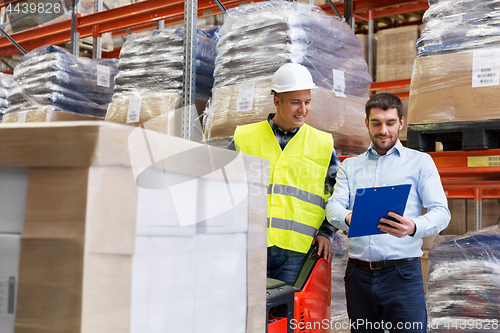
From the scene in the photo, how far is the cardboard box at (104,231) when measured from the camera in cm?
91

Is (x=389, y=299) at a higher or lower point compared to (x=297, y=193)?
lower

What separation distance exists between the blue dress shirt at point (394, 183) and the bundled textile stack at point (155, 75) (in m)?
1.62

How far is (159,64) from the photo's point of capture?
3.89 meters

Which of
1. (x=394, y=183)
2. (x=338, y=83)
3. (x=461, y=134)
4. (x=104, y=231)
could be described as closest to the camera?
(x=104, y=231)

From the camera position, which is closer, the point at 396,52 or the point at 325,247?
the point at 325,247

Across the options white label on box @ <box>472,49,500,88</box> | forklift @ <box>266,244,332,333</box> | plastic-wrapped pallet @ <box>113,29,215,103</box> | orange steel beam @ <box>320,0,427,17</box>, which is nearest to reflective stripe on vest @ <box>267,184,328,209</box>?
forklift @ <box>266,244,332,333</box>

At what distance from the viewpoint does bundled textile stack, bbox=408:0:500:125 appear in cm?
260

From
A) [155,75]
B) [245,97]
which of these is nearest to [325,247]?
[245,97]

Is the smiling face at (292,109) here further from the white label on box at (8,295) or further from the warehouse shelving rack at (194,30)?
the white label on box at (8,295)

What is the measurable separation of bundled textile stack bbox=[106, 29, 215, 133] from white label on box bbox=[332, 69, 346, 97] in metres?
1.17

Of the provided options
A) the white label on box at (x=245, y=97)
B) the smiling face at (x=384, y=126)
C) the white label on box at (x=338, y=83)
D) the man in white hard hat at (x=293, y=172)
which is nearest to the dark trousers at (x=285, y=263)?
the man in white hard hat at (x=293, y=172)

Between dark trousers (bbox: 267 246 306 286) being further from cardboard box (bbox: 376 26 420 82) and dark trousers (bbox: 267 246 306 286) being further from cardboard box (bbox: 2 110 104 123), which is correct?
cardboard box (bbox: 376 26 420 82)

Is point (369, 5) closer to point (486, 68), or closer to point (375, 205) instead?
point (486, 68)

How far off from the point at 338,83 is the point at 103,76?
99.8 inches
